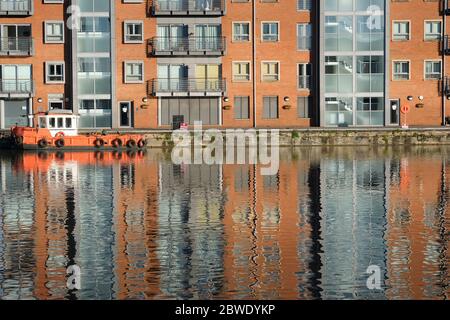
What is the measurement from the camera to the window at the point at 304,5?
7738 cm

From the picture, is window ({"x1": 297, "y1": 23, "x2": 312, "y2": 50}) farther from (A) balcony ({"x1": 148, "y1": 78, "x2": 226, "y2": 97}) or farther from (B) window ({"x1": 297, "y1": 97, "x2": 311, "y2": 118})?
(A) balcony ({"x1": 148, "y1": 78, "x2": 226, "y2": 97})

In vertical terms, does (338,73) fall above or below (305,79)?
above

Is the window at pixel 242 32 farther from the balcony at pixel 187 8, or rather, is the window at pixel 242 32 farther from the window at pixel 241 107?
the window at pixel 241 107

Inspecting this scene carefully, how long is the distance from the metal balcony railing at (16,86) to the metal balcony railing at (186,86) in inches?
380

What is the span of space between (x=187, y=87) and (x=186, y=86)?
13cm

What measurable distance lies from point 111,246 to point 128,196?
1252cm

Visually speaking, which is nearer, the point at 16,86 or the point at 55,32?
the point at 16,86

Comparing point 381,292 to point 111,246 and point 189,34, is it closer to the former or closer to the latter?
point 111,246

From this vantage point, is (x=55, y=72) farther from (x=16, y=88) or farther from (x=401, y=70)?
(x=401, y=70)

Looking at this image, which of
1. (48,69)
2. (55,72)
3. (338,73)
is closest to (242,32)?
(338,73)

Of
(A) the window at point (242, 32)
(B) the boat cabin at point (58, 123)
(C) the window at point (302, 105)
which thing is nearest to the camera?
(B) the boat cabin at point (58, 123)

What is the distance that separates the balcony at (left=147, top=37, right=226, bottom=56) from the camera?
249 ft

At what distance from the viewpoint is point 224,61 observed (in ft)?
253

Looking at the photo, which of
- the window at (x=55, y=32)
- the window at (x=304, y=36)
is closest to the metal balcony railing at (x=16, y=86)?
the window at (x=55, y=32)
